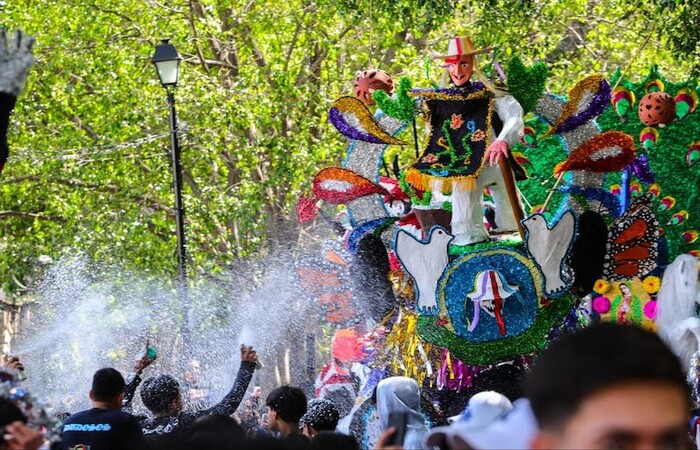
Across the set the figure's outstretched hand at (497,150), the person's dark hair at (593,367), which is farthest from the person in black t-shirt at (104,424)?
the figure's outstretched hand at (497,150)

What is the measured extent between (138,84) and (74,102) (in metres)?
0.93

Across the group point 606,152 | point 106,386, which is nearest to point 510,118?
point 606,152

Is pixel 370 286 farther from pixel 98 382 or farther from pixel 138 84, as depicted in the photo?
pixel 138 84

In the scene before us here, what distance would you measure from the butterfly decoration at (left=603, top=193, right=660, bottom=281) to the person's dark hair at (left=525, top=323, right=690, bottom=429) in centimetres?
658

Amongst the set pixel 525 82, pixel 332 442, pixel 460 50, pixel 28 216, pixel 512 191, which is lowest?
pixel 332 442

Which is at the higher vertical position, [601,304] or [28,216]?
[28,216]

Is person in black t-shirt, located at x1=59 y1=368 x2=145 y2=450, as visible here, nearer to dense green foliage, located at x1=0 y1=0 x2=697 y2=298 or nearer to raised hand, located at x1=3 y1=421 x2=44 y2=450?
raised hand, located at x1=3 y1=421 x2=44 y2=450

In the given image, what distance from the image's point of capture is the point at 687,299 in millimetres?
8992

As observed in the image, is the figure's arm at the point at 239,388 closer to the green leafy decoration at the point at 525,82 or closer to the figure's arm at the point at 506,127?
the figure's arm at the point at 506,127

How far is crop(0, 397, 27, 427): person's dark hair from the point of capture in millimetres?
3322

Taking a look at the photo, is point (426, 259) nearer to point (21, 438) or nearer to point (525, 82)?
point (525, 82)

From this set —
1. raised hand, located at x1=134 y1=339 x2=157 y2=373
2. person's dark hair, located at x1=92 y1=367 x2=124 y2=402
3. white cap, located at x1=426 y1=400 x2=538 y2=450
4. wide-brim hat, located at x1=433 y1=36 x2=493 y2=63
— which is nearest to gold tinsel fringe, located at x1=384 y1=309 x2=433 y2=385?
wide-brim hat, located at x1=433 y1=36 x2=493 y2=63

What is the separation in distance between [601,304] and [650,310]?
31cm

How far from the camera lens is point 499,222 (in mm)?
9070
